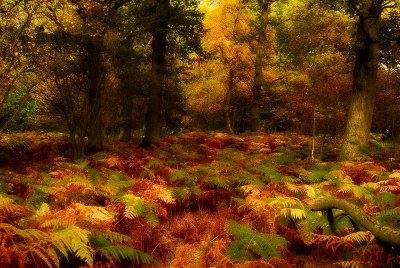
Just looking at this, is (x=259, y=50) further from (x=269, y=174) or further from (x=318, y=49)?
(x=269, y=174)

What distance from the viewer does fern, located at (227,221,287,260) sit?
433cm

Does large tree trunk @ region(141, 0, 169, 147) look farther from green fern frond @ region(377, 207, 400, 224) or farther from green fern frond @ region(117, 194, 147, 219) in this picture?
green fern frond @ region(377, 207, 400, 224)

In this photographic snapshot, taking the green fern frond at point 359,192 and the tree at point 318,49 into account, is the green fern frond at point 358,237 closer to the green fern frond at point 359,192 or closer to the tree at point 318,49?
the green fern frond at point 359,192

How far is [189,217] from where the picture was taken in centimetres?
630

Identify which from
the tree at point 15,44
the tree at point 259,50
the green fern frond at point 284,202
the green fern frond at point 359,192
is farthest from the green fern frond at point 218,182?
the tree at point 259,50

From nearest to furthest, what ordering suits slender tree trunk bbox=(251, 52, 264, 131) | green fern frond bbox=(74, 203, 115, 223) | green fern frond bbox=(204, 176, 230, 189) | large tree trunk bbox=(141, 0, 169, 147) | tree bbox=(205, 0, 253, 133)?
green fern frond bbox=(74, 203, 115, 223) → green fern frond bbox=(204, 176, 230, 189) → large tree trunk bbox=(141, 0, 169, 147) → tree bbox=(205, 0, 253, 133) → slender tree trunk bbox=(251, 52, 264, 131)

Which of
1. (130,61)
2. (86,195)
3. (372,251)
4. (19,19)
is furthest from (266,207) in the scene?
(130,61)

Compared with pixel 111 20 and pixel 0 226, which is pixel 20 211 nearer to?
pixel 0 226

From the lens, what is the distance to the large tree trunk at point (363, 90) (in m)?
10.2

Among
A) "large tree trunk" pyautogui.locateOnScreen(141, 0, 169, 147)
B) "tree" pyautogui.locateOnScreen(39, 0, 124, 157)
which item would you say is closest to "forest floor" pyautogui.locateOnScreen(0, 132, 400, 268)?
"tree" pyautogui.locateOnScreen(39, 0, 124, 157)

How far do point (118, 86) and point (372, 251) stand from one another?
1202cm

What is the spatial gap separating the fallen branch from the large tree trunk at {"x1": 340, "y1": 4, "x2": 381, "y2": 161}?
772 centimetres

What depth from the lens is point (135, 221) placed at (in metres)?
5.37

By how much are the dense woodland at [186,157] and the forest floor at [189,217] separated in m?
0.03
